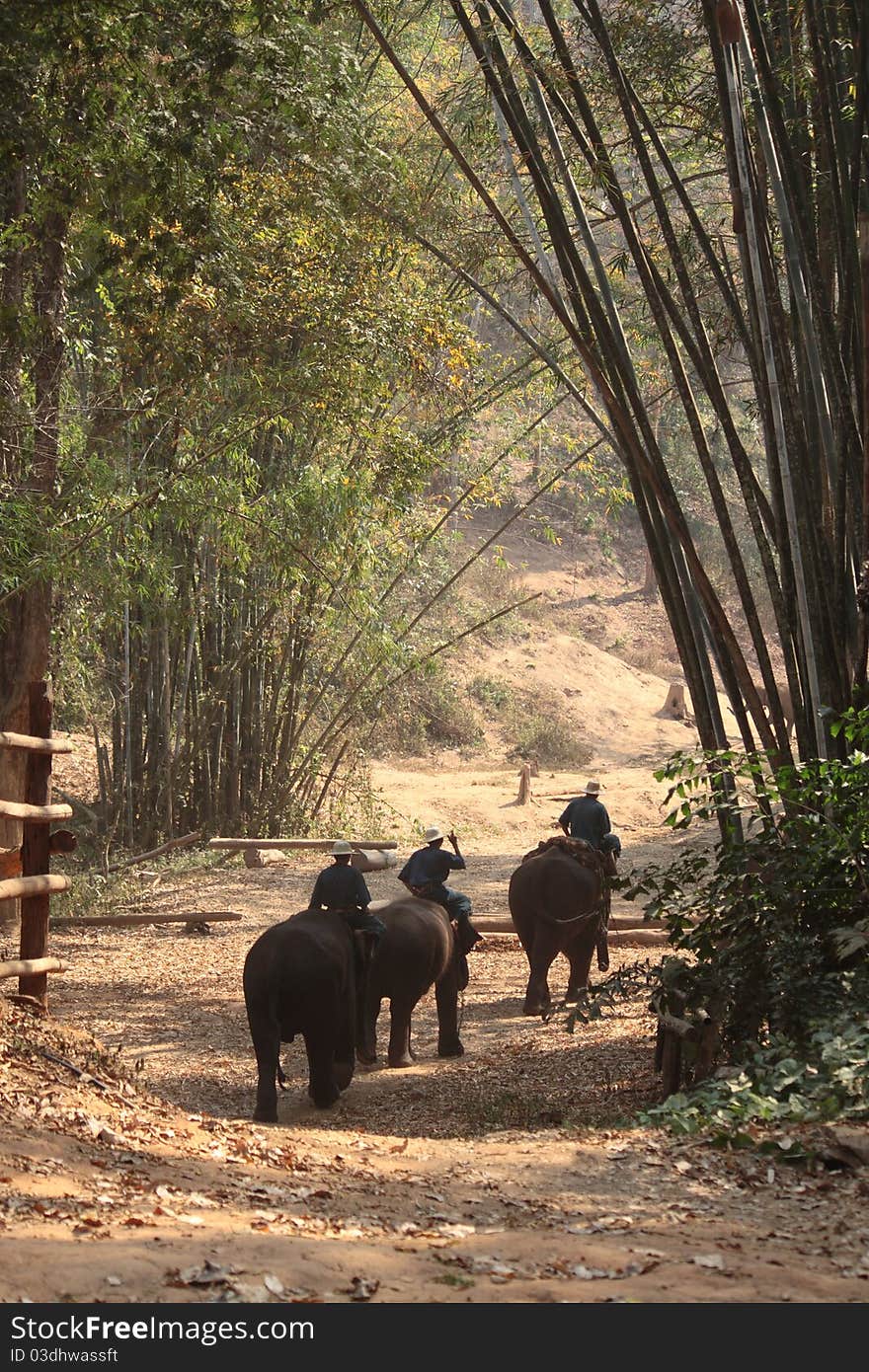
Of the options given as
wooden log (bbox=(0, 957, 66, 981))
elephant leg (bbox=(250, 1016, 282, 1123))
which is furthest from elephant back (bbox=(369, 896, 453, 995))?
wooden log (bbox=(0, 957, 66, 981))

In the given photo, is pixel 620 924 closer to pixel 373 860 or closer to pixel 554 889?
pixel 554 889

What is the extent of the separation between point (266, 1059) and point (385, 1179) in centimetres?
140

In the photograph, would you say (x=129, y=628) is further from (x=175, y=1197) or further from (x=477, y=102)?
(x=175, y=1197)

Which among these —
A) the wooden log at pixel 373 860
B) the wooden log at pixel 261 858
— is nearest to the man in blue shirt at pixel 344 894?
the wooden log at pixel 373 860

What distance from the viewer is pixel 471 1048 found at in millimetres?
7012

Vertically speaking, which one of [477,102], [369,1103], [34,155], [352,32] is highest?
[352,32]

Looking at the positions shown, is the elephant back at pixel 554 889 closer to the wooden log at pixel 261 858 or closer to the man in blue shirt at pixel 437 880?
the man in blue shirt at pixel 437 880

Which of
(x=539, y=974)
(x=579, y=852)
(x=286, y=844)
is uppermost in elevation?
(x=579, y=852)

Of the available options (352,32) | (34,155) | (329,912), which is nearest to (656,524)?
(329,912)

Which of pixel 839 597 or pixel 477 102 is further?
pixel 477 102

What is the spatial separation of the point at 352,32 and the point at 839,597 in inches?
371

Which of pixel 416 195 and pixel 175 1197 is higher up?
pixel 416 195

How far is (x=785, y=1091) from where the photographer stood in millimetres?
4383

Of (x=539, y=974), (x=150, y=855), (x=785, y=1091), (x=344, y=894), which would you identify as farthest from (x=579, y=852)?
(x=150, y=855)
